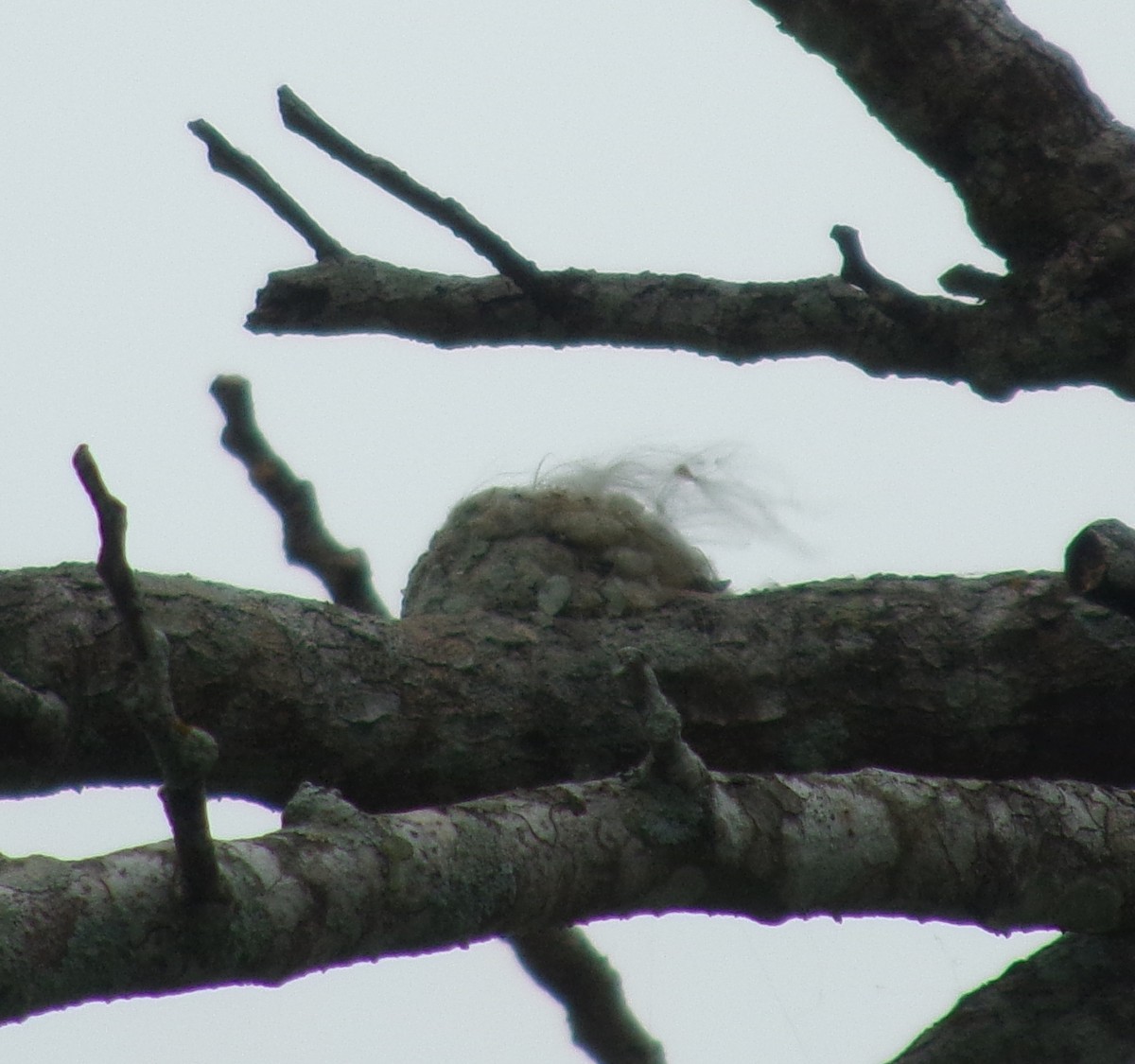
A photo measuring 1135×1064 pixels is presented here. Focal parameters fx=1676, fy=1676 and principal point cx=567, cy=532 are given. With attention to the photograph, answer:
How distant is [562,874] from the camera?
77.7 inches

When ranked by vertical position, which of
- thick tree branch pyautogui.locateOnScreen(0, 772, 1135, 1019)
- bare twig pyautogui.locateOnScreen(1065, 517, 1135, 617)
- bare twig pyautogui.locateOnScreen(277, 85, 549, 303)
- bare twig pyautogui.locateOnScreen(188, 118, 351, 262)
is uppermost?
bare twig pyautogui.locateOnScreen(188, 118, 351, 262)

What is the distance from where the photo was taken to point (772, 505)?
14.3 feet


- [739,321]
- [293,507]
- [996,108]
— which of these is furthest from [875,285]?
Result: [293,507]

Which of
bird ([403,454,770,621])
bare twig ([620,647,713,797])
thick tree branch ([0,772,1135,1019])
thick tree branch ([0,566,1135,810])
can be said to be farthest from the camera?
bird ([403,454,770,621])

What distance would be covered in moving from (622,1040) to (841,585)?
1.06m

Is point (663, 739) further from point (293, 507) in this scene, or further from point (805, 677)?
point (293, 507)

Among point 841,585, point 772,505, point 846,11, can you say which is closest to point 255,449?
point 841,585

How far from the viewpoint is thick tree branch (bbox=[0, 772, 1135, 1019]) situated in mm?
1568

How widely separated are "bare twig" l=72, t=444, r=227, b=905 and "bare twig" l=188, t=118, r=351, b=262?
1540 mm

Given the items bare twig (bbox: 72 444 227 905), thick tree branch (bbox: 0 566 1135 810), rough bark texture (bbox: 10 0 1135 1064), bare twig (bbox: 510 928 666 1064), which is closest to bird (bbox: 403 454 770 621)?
rough bark texture (bbox: 10 0 1135 1064)

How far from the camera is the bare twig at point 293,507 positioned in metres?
2.90

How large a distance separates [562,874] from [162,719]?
68cm

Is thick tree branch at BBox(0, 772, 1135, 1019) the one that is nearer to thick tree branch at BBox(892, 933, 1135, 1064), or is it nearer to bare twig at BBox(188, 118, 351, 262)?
thick tree branch at BBox(892, 933, 1135, 1064)

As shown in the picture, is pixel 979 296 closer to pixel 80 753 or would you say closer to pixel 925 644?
pixel 925 644
